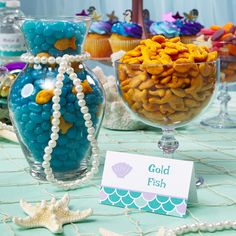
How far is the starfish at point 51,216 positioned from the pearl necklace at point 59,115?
116 mm

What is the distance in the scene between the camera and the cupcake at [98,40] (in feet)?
5.42

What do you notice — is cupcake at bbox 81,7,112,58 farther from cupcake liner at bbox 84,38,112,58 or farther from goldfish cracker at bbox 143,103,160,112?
goldfish cracker at bbox 143,103,160,112

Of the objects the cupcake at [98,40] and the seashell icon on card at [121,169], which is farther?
the cupcake at [98,40]

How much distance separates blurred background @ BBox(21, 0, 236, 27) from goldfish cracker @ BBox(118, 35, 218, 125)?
2080 mm

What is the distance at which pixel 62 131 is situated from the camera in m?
0.84

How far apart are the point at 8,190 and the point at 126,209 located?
18cm

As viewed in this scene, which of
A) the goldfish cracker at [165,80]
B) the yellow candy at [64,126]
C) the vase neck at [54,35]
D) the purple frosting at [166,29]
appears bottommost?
the purple frosting at [166,29]

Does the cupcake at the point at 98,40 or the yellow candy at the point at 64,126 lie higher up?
the yellow candy at the point at 64,126

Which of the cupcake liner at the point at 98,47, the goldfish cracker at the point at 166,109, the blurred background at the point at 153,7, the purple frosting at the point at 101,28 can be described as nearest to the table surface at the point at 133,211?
the goldfish cracker at the point at 166,109

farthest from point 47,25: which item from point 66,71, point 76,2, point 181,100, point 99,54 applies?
point 76,2

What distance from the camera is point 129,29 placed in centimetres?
169

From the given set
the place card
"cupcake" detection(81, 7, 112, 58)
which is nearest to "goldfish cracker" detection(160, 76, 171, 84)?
the place card

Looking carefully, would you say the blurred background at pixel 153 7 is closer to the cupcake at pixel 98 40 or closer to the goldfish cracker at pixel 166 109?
the cupcake at pixel 98 40

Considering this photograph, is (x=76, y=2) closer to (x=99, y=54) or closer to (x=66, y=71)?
(x=99, y=54)
